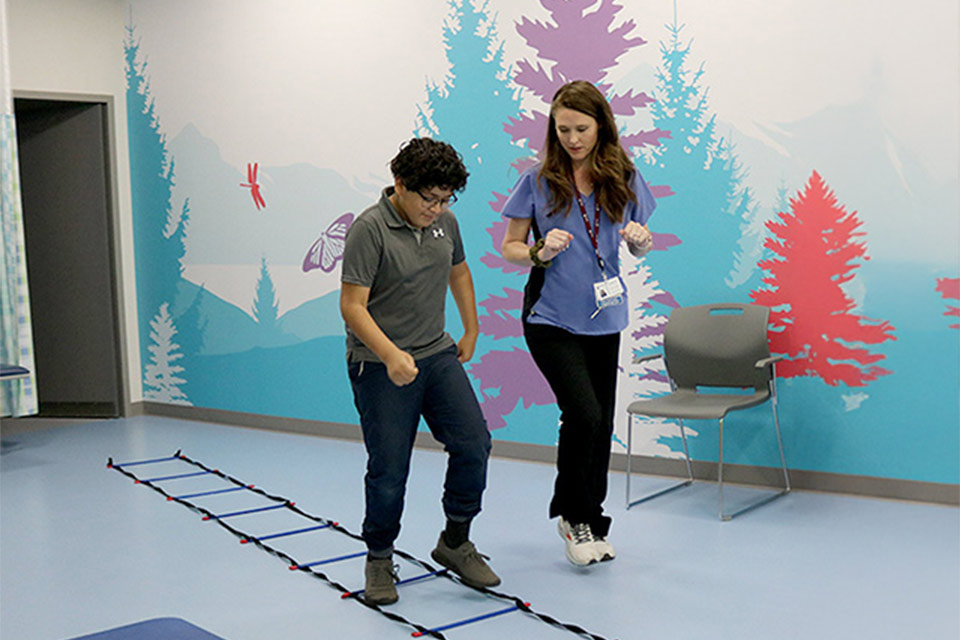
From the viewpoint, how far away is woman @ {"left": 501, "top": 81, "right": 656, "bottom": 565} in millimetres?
3383

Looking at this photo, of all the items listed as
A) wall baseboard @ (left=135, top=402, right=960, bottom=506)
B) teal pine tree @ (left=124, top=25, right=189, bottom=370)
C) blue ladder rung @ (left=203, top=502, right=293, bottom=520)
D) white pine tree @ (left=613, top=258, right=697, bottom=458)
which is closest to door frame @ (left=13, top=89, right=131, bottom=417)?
teal pine tree @ (left=124, top=25, right=189, bottom=370)

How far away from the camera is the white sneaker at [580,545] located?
348 centimetres

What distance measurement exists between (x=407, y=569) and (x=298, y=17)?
12.7 ft

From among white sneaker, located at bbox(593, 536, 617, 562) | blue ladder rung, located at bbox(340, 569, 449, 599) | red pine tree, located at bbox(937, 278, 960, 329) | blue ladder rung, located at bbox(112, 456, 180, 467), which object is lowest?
blue ladder rung, located at bbox(112, 456, 180, 467)

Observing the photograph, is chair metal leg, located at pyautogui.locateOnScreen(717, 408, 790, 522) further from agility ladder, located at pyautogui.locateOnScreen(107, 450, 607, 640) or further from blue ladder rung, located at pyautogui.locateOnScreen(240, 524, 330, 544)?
blue ladder rung, located at pyautogui.locateOnScreen(240, 524, 330, 544)

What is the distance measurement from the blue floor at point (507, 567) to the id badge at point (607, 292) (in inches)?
36.0

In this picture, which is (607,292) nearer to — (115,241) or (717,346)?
(717,346)

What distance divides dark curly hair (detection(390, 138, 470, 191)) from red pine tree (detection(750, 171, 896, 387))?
2034mm

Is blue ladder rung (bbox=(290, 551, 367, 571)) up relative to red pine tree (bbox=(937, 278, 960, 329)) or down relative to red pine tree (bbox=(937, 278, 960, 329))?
down

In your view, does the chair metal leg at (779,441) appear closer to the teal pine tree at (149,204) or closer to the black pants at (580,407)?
the black pants at (580,407)

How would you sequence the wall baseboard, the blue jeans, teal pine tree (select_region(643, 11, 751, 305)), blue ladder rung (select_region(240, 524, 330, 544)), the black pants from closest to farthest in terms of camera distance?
the blue jeans
the black pants
blue ladder rung (select_region(240, 524, 330, 544))
the wall baseboard
teal pine tree (select_region(643, 11, 751, 305))

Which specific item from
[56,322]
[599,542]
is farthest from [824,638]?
[56,322]

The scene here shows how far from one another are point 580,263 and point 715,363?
1.34 meters

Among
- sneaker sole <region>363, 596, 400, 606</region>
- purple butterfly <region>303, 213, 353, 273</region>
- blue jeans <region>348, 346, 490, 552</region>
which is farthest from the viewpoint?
purple butterfly <region>303, 213, 353, 273</region>
